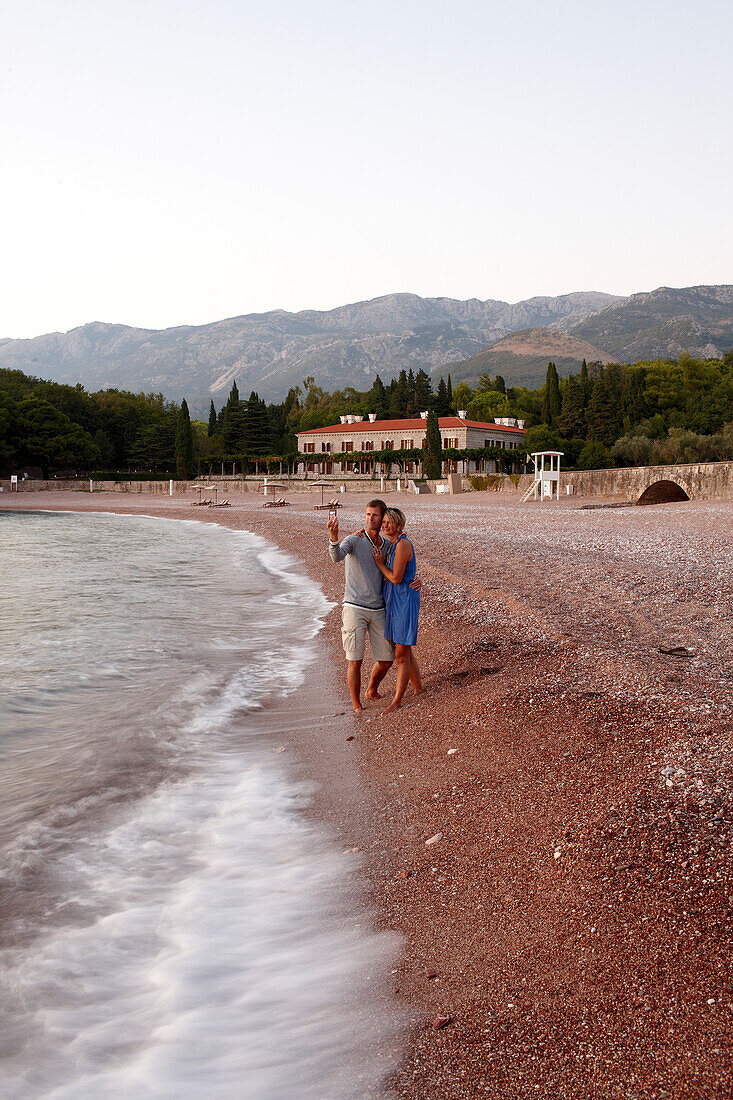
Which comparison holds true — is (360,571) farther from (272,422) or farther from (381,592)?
(272,422)

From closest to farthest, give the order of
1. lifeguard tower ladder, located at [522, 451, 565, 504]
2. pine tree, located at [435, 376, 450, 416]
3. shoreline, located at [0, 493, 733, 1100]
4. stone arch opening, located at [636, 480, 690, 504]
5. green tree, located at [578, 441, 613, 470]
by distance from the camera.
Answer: shoreline, located at [0, 493, 733, 1100] < stone arch opening, located at [636, 480, 690, 504] < lifeguard tower ladder, located at [522, 451, 565, 504] < green tree, located at [578, 441, 613, 470] < pine tree, located at [435, 376, 450, 416]

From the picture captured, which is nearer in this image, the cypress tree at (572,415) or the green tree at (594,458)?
the green tree at (594,458)

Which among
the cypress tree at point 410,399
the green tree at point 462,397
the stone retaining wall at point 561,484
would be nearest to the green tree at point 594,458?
the stone retaining wall at point 561,484

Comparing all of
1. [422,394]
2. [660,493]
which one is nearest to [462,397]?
[422,394]

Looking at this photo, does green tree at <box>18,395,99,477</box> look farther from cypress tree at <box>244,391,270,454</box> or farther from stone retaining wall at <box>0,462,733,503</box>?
cypress tree at <box>244,391,270,454</box>

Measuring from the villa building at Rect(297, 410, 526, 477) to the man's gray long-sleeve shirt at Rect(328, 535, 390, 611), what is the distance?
68.4 meters

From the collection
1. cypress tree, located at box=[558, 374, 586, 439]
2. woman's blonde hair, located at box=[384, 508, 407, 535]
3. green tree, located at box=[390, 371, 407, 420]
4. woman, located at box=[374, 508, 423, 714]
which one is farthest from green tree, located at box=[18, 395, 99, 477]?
woman's blonde hair, located at box=[384, 508, 407, 535]

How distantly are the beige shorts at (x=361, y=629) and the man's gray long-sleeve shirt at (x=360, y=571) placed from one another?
6 centimetres

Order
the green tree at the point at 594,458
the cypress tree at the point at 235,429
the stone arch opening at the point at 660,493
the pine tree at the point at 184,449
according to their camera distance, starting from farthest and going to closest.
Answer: the cypress tree at the point at 235,429 → the pine tree at the point at 184,449 → the green tree at the point at 594,458 → the stone arch opening at the point at 660,493

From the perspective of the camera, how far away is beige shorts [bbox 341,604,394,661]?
258 inches

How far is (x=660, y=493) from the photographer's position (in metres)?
33.1

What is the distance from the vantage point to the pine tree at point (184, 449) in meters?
79.8

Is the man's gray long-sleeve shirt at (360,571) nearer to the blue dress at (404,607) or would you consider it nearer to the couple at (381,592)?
the couple at (381,592)

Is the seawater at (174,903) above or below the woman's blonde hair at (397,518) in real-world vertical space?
below
